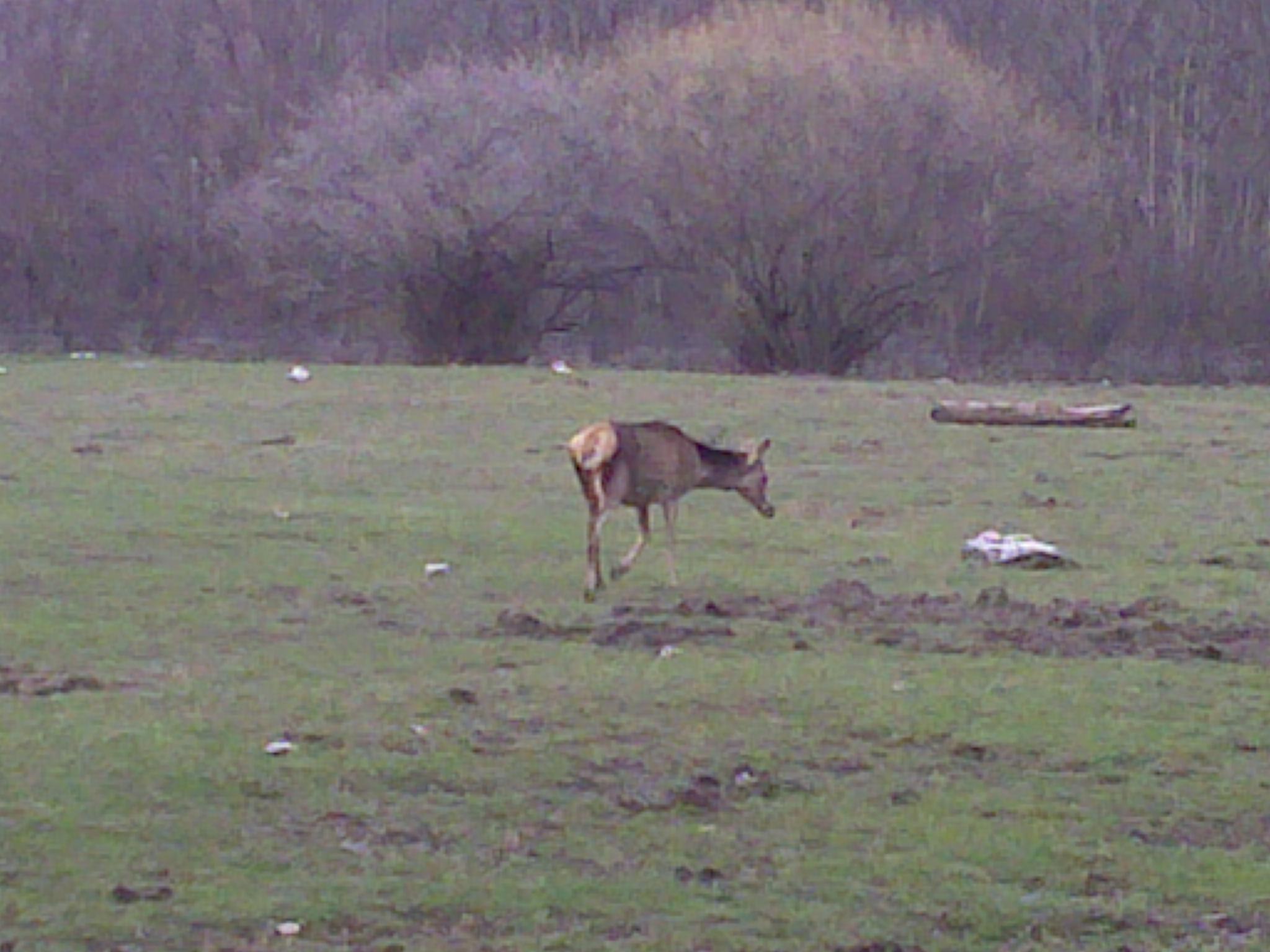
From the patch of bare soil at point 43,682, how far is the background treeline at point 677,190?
29198mm

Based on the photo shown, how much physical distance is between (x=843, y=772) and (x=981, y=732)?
936mm

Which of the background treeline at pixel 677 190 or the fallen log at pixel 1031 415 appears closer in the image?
the fallen log at pixel 1031 415

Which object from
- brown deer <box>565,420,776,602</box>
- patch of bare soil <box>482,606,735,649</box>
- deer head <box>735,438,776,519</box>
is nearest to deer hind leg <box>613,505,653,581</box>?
brown deer <box>565,420,776,602</box>

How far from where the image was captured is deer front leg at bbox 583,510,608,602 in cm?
1341

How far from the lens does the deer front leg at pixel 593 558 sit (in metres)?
13.4

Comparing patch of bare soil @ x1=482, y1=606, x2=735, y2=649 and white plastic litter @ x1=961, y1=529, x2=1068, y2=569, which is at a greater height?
patch of bare soil @ x1=482, y1=606, x2=735, y2=649

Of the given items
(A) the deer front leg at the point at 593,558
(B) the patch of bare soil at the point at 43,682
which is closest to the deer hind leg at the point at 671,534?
(A) the deer front leg at the point at 593,558

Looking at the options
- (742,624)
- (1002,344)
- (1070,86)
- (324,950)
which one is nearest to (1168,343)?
(1002,344)

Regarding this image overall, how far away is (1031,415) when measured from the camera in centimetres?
2477

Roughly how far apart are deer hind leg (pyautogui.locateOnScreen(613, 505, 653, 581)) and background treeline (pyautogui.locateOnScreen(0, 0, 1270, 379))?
2479 cm

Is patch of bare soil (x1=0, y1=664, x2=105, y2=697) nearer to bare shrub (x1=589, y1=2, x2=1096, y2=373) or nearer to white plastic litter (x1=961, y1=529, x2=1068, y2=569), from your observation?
white plastic litter (x1=961, y1=529, x2=1068, y2=569)

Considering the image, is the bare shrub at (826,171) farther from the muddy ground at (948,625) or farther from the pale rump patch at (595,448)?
the muddy ground at (948,625)

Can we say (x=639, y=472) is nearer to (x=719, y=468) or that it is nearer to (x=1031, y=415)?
(x=719, y=468)

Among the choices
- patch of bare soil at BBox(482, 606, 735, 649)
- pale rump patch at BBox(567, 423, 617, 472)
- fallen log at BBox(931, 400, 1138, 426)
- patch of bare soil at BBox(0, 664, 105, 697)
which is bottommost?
fallen log at BBox(931, 400, 1138, 426)
